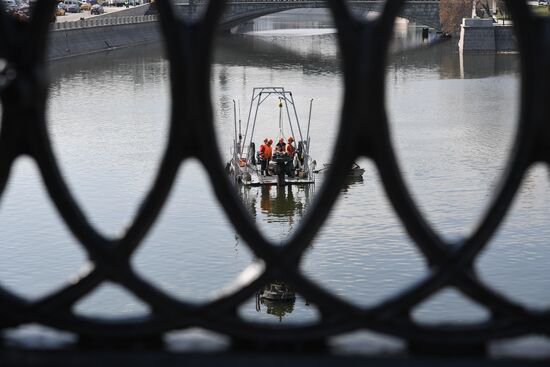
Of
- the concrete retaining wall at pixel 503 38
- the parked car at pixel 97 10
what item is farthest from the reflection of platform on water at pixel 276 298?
the parked car at pixel 97 10

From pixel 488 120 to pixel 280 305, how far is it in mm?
14176

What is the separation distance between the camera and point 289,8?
50688 millimetres

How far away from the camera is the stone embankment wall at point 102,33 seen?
41.8 m

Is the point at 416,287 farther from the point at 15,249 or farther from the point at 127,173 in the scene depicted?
the point at 127,173

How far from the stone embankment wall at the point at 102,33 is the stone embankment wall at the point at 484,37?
42.1ft

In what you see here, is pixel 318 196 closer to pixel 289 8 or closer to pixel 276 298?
pixel 276 298

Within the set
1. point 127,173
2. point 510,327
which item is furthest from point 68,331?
point 127,173

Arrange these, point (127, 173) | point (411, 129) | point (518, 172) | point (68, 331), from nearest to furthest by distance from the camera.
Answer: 1. point (518, 172)
2. point (68, 331)
3. point (127, 173)
4. point (411, 129)

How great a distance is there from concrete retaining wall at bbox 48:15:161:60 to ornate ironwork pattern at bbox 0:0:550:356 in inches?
1436

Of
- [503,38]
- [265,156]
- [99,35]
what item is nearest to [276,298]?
[265,156]

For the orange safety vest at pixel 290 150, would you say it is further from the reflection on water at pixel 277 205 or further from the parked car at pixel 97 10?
the parked car at pixel 97 10

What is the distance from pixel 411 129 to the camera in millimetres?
25891

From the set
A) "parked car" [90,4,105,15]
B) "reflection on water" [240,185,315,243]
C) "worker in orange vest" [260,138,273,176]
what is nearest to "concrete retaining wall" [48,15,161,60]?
"parked car" [90,4,105,15]

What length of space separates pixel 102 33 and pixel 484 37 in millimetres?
14692
